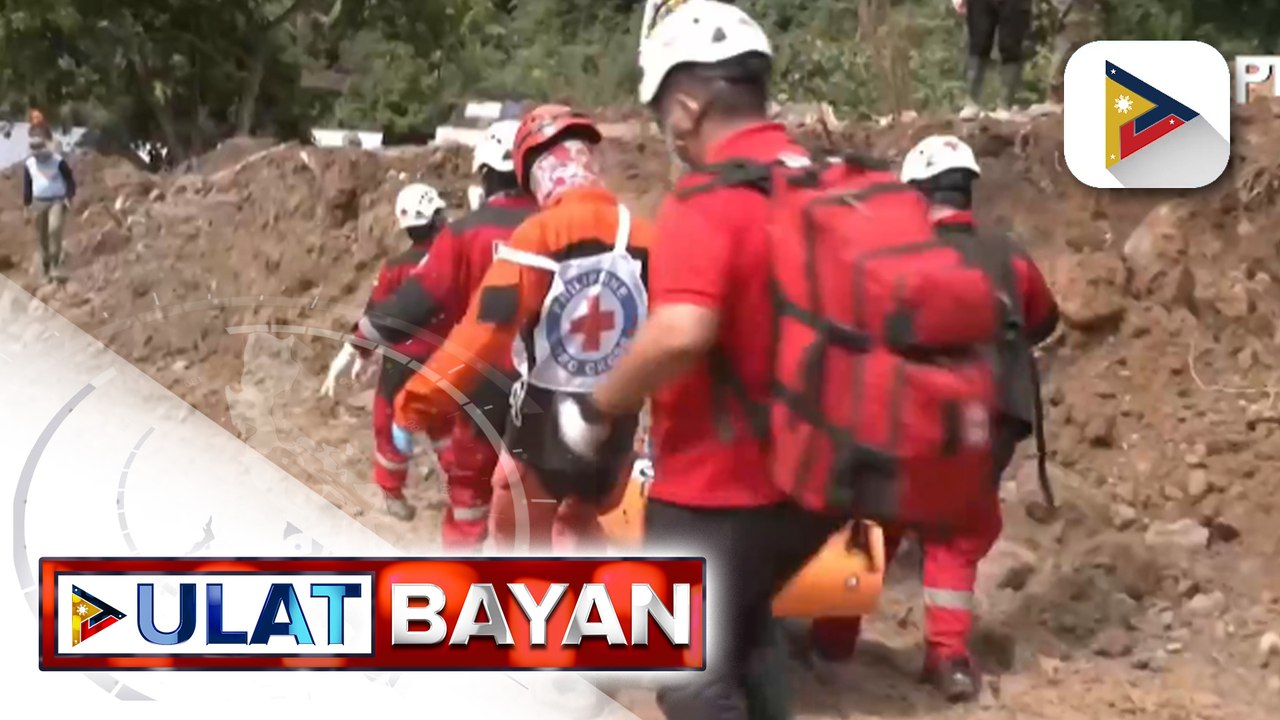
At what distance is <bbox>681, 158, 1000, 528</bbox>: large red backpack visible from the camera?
2.15m

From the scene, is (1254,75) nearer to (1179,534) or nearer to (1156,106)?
(1156,106)

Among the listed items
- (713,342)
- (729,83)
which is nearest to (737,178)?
(729,83)

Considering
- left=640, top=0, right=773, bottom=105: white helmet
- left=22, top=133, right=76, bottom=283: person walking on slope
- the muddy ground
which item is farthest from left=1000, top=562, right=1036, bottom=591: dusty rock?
left=22, top=133, right=76, bottom=283: person walking on slope

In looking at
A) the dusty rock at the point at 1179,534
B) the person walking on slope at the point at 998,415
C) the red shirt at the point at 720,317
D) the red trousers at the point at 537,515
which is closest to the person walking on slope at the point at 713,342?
the red shirt at the point at 720,317

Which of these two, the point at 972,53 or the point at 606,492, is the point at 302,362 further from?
the point at 972,53

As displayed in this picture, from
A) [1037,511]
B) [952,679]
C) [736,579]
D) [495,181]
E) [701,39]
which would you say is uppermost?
[701,39]

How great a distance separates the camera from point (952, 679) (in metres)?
2.44

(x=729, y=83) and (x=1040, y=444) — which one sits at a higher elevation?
(x=729, y=83)

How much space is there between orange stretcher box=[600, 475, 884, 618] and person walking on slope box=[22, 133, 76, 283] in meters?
1.11

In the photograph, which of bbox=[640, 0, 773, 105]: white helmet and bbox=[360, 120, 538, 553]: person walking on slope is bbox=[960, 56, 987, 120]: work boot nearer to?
bbox=[640, 0, 773, 105]: white helmet

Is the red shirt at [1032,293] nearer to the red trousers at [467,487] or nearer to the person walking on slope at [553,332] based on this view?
the person walking on slope at [553,332]

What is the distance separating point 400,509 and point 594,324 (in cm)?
51

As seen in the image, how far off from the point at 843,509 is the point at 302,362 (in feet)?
3.30

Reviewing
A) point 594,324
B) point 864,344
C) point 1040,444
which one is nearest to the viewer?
point 864,344
